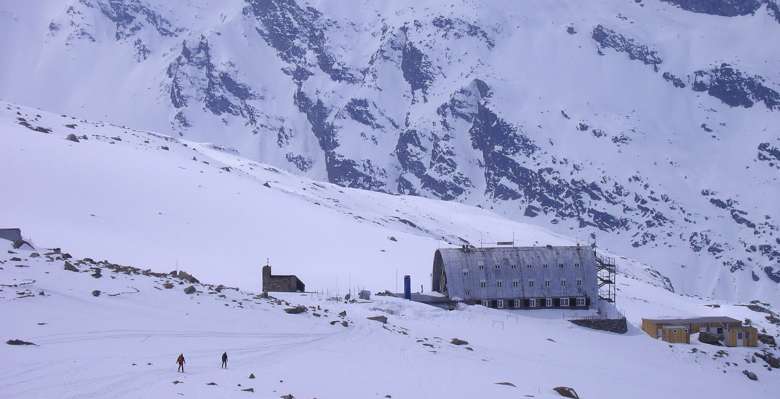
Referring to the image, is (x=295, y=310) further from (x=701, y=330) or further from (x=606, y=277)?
(x=606, y=277)

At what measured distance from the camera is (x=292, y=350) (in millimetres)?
44375

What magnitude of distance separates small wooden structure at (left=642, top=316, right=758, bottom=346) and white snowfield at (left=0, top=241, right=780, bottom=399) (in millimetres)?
2215

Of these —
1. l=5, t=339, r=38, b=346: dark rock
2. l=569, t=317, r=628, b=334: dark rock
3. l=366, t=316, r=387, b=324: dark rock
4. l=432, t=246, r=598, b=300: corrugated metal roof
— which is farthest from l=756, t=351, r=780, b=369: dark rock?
l=5, t=339, r=38, b=346: dark rock

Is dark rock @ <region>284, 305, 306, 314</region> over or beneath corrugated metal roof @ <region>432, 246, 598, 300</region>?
beneath

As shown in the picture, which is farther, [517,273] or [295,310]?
[517,273]

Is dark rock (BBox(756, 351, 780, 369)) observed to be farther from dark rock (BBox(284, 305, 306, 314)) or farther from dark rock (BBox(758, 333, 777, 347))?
dark rock (BBox(284, 305, 306, 314))

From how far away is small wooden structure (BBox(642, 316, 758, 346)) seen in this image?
223ft

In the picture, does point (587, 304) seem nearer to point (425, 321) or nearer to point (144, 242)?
point (425, 321)

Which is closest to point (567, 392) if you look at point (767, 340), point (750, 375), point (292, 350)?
point (292, 350)

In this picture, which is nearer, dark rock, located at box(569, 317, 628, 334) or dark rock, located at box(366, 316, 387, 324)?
dark rock, located at box(366, 316, 387, 324)

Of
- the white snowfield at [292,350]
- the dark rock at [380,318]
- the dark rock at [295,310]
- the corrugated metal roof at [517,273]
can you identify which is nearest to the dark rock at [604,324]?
the white snowfield at [292,350]

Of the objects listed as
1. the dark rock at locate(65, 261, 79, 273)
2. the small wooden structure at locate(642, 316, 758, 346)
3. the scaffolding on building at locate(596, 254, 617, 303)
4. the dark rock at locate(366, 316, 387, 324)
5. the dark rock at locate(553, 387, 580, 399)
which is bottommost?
the dark rock at locate(553, 387, 580, 399)

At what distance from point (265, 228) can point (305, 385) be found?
58915mm

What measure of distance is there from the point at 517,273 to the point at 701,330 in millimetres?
11961
